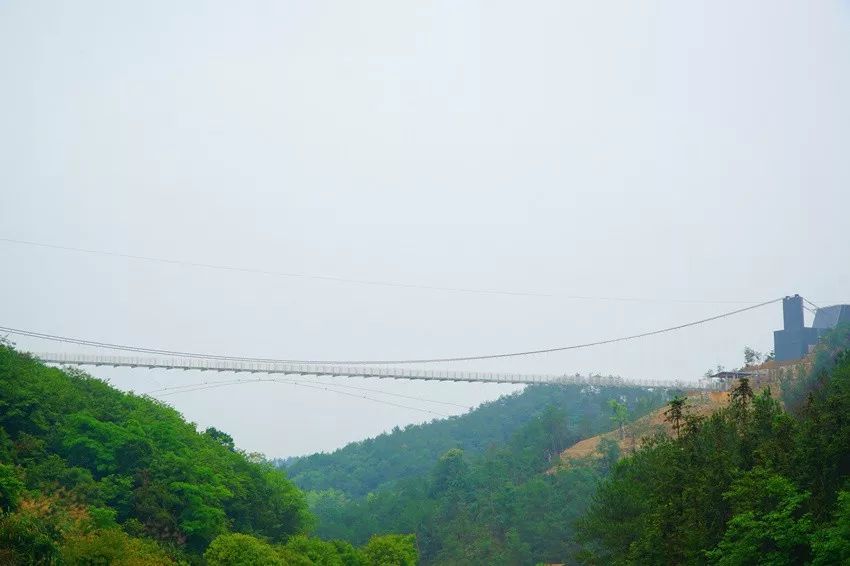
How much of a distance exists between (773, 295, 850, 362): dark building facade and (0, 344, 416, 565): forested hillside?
115ft

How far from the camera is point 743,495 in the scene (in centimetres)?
2930

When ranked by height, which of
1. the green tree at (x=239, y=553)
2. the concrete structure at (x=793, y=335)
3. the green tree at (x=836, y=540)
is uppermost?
the concrete structure at (x=793, y=335)

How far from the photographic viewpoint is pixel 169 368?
62.3 metres

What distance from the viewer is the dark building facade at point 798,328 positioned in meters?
79.4

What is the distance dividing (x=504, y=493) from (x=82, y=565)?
50.2m

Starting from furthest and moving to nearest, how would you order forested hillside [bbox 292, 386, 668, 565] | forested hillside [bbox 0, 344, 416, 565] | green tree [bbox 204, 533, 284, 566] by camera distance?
forested hillside [bbox 292, 386, 668, 565]
green tree [bbox 204, 533, 284, 566]
forested hillside [bbox 0, 344, 416, 565]

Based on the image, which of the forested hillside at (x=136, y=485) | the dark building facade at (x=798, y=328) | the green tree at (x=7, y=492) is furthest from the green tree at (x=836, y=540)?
the dark building facade at (x=798, y=328)

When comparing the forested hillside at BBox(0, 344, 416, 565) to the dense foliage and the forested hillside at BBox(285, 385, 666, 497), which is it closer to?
the dense foliage

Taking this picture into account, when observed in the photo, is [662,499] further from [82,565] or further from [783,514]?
[82,565]

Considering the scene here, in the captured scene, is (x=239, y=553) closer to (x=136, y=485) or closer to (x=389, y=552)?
(x=136, y=485)

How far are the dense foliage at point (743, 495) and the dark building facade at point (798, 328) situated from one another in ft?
136

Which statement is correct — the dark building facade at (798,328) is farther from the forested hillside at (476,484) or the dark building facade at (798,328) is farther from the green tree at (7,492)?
the green tree at (7,492)

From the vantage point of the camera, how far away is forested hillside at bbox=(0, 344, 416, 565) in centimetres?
4059

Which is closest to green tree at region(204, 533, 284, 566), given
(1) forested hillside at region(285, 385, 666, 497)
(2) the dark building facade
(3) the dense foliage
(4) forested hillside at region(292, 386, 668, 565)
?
(3) the dense foliage
